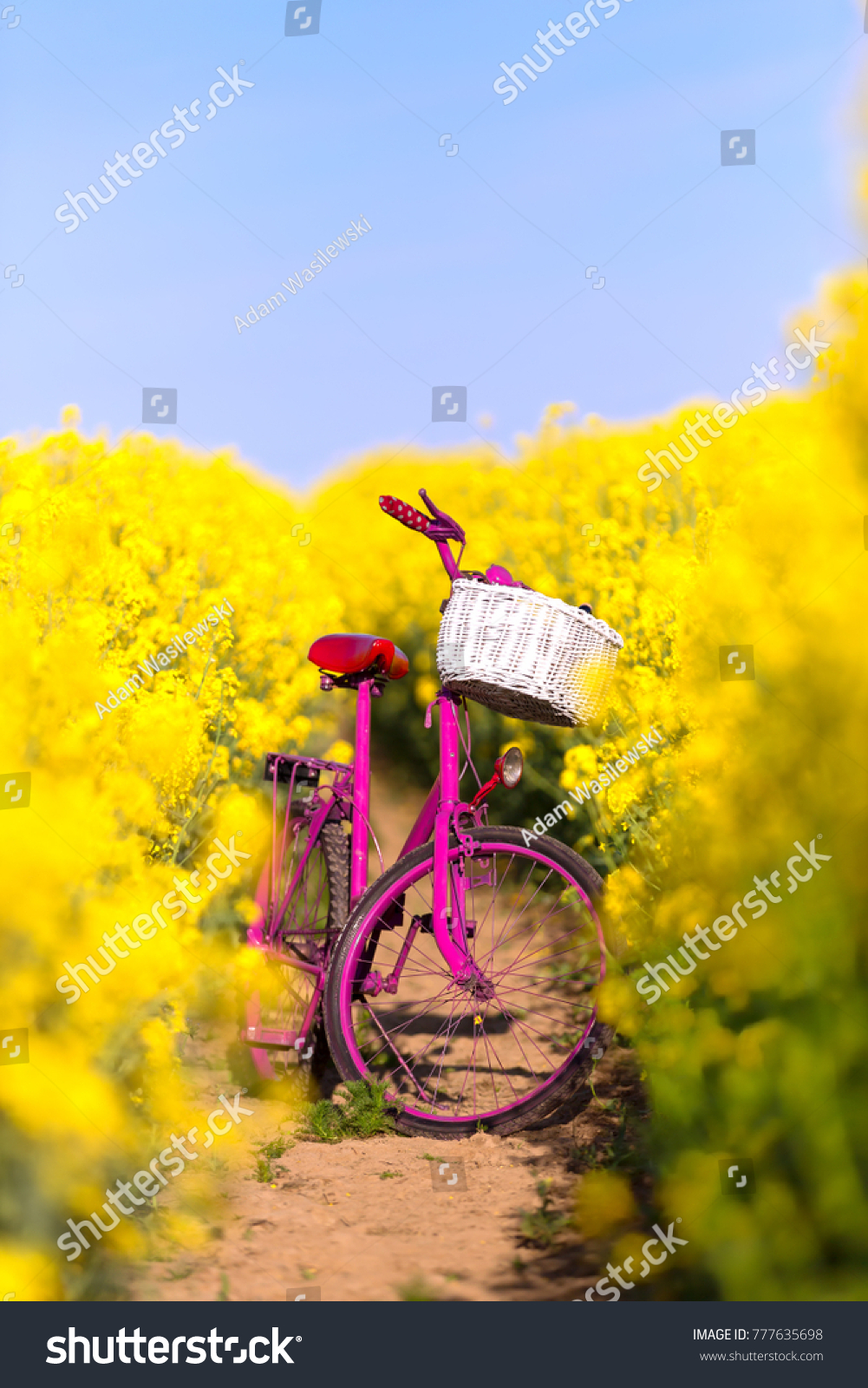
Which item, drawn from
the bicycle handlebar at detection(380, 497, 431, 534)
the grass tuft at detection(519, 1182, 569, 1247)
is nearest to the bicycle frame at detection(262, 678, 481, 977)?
the bicycle handlebar at detection(380, 497, 431, 534)

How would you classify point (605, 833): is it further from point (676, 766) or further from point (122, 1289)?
point (122, 1289)

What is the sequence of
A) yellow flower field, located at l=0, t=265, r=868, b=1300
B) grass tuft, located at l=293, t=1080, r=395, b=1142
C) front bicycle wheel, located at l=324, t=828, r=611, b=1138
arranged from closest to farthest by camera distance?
yellow flower field, located at l=0, t=265, r=868, b=1300, front bicycle wheel, located at l=324, t=828, r=611, b=1138, grass tuft, located at l=293, t=1080, r=395, b=1142

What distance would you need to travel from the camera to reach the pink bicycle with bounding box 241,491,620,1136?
10.8 ft

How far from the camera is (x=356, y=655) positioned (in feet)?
12.1

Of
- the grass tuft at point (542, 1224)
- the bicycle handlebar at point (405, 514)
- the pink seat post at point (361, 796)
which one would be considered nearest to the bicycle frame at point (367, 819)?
the pink seat post at point (361, 796)

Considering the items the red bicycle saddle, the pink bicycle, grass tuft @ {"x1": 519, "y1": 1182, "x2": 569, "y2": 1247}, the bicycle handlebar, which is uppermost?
the bicycle handlebar

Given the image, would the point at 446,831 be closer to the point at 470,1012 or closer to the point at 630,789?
the point at 630,789

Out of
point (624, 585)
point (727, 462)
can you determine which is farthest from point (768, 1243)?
point (727, 462)

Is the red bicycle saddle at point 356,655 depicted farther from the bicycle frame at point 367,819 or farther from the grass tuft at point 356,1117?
the grass tuft at point 356,1117

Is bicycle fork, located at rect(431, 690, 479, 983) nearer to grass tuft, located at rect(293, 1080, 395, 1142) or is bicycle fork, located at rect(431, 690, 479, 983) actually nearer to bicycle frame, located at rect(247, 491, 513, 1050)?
bicycle frame, located at rect(247, 491, 513, 1050)

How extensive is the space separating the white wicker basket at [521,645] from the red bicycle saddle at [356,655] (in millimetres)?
661

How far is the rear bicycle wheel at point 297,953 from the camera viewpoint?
3703 mm

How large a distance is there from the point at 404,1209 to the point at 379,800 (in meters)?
3.36

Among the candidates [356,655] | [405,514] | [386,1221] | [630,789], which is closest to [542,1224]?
[386,1221]
